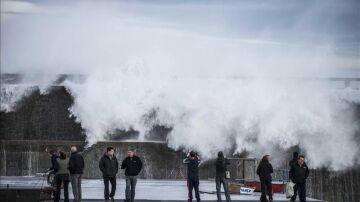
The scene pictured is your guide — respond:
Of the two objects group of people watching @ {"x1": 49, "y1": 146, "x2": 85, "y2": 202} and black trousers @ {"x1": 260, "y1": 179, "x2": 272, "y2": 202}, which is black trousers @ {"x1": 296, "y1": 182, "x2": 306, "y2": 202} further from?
group of people watching @ {"x1": 49, "y1": 146, "x2": 85, "y2": 202}

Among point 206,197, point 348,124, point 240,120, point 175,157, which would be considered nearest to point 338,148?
point 348,124

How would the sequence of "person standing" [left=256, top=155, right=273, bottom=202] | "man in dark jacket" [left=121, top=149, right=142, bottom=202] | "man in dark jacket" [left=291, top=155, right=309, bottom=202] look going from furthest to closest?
"person standing" [left=256, top=155, right=273, bottom=202], "man in dark jacket" [left=291, top=155, right=309, bottom=202], "man in dark jacket" [left=121, top=149, right=142, bottom=202]

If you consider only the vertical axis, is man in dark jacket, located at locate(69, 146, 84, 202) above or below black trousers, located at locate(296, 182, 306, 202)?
above

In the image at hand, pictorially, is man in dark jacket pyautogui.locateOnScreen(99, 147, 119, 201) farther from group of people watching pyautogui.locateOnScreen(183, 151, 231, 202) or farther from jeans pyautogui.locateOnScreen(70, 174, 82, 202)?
group of people watching pyautogui.locateOnScreen(183, 151, 231, 202)

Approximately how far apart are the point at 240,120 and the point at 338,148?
4.20m

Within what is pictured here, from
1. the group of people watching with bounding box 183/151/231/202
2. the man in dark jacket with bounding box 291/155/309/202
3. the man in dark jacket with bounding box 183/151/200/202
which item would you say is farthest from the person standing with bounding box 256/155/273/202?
the man in dark jacket with bounding box 183/151/200/202

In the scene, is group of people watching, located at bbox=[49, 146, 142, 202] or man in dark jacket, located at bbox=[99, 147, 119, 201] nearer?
group of people watching, located at bbox=[49, 146, 142, 202]

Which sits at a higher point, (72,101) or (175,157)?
(72,101)

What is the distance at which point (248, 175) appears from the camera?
3225cm

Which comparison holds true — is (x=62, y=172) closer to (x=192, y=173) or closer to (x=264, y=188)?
(x=192, y=173)

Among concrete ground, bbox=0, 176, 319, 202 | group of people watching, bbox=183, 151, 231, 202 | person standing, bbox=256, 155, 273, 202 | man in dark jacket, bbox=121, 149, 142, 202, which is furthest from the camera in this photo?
concrete ground, bbox=0, 176, 319, 202

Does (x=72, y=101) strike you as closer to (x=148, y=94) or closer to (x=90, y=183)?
(x=148, y=94)

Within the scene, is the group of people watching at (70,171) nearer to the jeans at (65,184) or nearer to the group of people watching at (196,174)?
the jeans at (65,184)

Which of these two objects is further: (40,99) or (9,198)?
(40,99)
